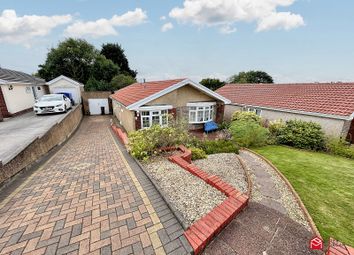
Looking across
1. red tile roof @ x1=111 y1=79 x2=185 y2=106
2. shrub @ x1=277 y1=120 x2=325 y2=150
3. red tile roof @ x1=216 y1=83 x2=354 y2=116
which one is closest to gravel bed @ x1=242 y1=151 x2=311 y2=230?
shrub @ x1=277 y1=120 x2=325 y2=150

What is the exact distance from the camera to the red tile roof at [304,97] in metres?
12.6

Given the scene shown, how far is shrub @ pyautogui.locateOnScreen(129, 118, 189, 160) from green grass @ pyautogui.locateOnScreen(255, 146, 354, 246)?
16.3ft

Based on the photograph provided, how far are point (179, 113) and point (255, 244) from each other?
11.2 m

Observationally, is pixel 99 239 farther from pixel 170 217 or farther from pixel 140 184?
pixel 140 184

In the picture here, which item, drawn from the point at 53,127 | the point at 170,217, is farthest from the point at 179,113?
the point at 170,217

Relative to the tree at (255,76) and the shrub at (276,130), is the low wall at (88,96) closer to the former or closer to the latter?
the shrub at (276,130)

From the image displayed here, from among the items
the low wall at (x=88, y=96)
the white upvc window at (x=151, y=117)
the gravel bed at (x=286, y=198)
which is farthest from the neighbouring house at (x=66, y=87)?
the gravel bed at (x=286, y=198)

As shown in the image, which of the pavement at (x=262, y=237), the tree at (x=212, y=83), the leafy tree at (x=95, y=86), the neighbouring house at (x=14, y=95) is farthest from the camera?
the tree at (x=212, y=83)

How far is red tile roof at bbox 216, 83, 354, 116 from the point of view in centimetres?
1265

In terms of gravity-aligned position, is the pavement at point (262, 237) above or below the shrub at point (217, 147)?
below

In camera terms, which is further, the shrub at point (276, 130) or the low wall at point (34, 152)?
the shrub at point (276, 130)

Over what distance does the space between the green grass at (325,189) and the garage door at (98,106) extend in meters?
25.3

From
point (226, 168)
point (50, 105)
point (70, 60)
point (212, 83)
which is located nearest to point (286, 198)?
point (226, 168)

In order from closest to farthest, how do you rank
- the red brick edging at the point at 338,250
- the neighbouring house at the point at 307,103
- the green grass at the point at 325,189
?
the red brick edging at the point at 338,250
the green grass at the point at 325,189
the neighbouring house at the point at 307,103
